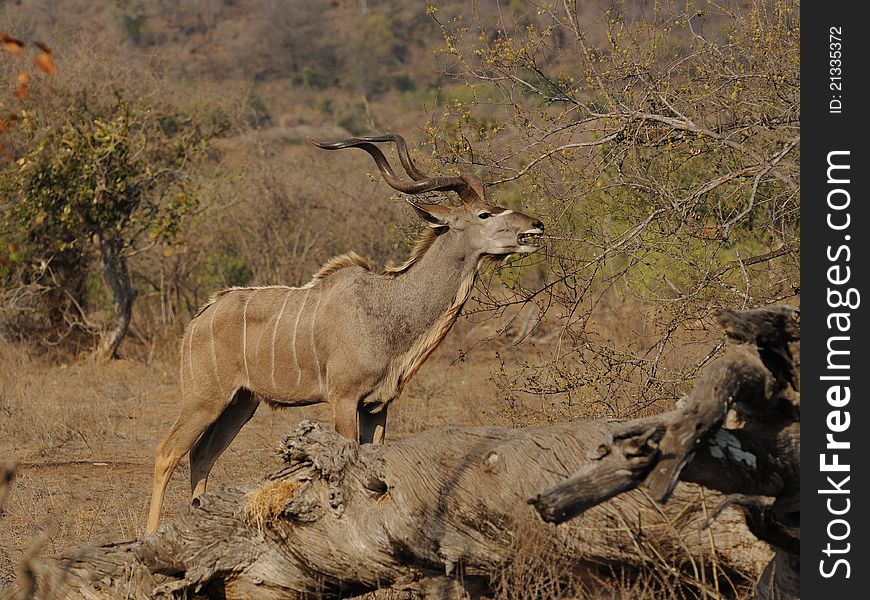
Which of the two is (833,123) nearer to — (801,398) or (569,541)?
(801,398)

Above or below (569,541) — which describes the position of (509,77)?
above

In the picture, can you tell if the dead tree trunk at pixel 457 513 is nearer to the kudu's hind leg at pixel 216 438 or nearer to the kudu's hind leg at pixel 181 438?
the kudu's hind leg at pixel 181 438

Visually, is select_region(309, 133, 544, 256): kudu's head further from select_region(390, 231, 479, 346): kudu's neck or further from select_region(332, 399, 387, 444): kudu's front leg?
select_region(332, 399, 387, 444): kudu's front leg

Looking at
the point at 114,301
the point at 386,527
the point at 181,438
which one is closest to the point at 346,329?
the point at 181,438

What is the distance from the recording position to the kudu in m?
6.40

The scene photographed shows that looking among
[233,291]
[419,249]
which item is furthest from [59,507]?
[419,249]

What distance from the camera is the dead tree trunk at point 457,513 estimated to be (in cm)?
353

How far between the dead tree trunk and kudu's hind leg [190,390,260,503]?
2014 mm

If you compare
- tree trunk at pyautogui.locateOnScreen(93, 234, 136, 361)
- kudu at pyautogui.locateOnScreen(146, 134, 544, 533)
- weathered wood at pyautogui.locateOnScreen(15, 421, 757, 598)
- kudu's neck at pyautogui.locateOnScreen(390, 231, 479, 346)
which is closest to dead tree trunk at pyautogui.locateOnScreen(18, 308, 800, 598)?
weathered wood at pyautogui.locateOnScreen(15, 421, 757, 598)

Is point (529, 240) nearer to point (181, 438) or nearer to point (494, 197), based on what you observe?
point (494, 197)

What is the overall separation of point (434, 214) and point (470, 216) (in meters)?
0.21

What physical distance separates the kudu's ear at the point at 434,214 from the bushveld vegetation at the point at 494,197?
37cm

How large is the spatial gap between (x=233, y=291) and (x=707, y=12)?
127 inches

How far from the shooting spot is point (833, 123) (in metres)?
3.92
